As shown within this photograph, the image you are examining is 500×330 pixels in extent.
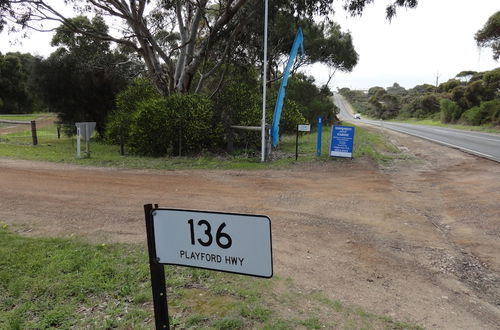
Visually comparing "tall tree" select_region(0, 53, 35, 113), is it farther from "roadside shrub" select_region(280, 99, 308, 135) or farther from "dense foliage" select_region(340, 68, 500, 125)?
"dense foliage" select_region(340, 68, 500, 125)

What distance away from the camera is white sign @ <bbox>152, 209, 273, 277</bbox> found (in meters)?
1.85

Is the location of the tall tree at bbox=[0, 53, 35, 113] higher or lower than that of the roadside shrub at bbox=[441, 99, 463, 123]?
higher

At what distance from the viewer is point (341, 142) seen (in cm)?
1270

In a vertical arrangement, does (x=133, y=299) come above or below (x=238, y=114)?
below

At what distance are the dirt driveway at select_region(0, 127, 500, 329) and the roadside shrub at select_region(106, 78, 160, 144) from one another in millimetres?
5438

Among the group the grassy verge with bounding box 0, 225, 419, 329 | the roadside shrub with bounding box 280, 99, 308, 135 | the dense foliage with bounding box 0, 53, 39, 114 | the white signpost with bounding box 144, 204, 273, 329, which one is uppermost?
the dense foliage with bounding box 0, 53, 39, 114

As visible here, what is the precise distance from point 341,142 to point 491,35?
24.3 metres

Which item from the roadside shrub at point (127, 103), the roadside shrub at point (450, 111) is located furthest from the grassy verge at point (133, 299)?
the roadside shrub at point (450, 111)

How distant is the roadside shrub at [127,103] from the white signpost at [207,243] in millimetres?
15130

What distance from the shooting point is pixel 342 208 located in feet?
23.0

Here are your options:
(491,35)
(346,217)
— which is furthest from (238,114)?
(491,35)

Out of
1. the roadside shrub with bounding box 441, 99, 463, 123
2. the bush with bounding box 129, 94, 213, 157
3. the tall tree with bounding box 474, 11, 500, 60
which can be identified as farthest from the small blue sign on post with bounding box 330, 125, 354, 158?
the roadside shrub with bounding box 441, 99, 463, 123

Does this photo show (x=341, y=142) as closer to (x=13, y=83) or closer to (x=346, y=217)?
(x=346, y=217)

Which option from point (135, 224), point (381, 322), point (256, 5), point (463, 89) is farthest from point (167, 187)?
point (463, 89)
